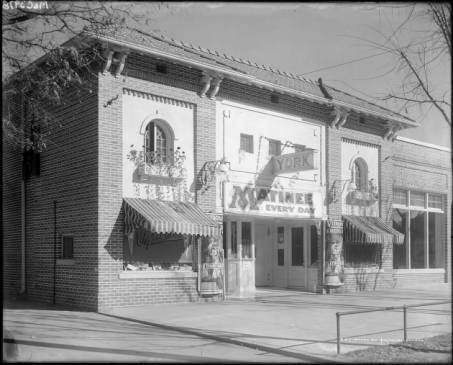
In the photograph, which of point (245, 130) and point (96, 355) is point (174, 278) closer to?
point (245, 130)

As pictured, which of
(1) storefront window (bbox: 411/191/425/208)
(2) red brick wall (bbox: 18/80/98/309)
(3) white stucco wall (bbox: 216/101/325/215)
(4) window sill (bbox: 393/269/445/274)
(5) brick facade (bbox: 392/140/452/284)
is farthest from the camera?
(1) storefront window (bbox: 411/191/425/208)

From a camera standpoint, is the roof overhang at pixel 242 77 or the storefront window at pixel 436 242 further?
the storefront window at pixel 436 242

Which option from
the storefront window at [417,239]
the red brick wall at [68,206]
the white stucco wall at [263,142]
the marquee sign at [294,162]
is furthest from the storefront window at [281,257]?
the red brick wall at [68,206]

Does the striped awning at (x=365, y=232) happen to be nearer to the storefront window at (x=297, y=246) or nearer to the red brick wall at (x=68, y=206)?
the storefront window at (x=297, y=246)

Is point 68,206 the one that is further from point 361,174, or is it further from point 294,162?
point 361,174

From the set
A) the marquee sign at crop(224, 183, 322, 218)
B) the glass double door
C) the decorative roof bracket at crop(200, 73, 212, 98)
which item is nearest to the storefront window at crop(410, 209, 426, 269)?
the glass double door

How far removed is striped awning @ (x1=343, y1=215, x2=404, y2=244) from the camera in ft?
65.5

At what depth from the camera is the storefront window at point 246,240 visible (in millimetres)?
18672

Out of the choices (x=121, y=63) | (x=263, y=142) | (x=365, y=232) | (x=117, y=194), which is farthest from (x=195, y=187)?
(x=365, y=232)

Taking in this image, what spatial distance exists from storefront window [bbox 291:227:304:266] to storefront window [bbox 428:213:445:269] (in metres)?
7.52

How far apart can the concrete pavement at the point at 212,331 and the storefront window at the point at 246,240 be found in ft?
7.83

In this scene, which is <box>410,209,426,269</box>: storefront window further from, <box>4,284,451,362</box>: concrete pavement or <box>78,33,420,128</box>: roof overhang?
<box>4,284,451,362</box>: concrete pavement

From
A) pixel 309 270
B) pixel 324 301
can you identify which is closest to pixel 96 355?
pixel 324 301

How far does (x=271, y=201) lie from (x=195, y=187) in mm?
2862
